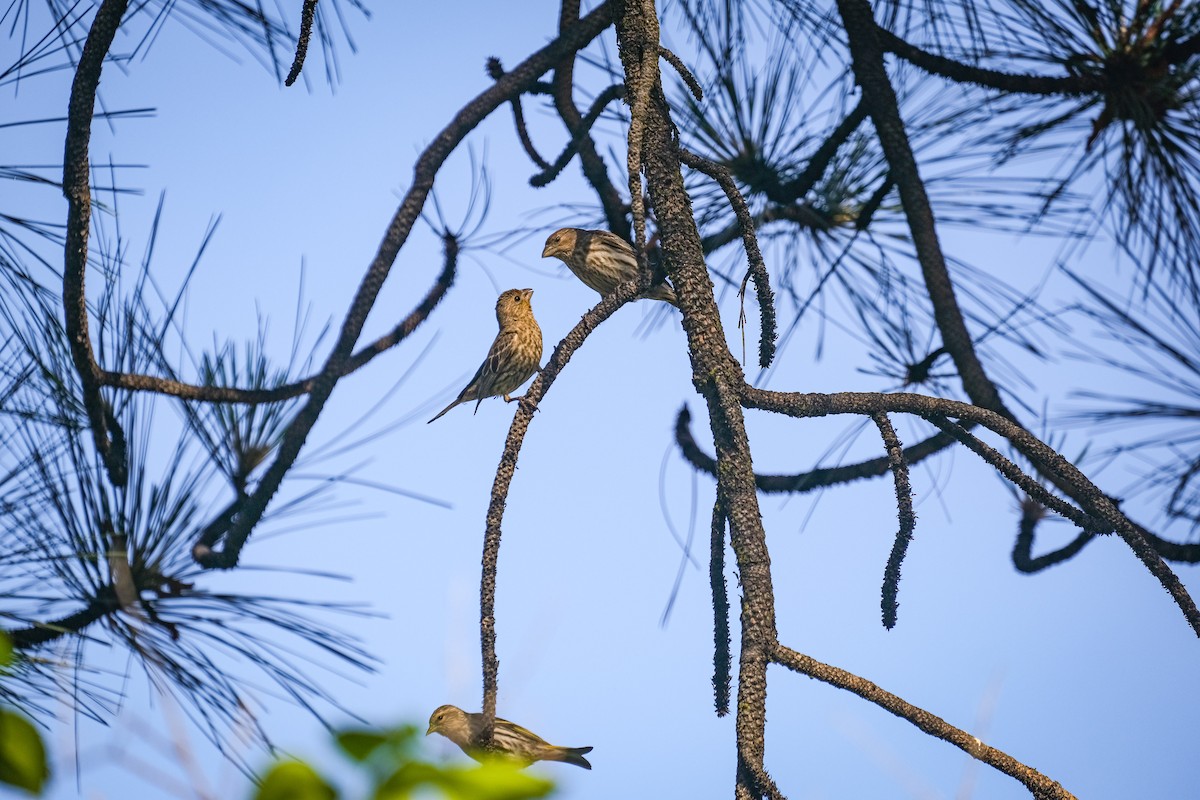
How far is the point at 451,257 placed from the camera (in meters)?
2.40

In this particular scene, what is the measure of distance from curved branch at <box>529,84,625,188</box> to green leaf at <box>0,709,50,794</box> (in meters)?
2.05

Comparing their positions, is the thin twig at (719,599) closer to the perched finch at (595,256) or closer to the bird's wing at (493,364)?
the perched finch at (595,256)

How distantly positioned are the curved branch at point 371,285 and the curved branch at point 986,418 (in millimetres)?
722

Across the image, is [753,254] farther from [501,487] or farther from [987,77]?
[987,77]

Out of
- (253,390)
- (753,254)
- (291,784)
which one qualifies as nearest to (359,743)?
(291,784)

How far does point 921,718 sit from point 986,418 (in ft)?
1.44

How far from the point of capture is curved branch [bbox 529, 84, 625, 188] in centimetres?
251

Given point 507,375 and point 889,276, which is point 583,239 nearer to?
point 507,375

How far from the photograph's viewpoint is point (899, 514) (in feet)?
5.24

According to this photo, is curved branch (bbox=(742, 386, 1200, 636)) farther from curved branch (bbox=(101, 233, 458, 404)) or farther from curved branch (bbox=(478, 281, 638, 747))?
curved branch (bbox=(101, 233, 458, 404))

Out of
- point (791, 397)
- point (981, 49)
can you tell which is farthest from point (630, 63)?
point (981, 49)

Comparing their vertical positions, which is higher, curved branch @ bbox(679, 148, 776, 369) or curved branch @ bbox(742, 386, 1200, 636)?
curved branch @ bbox(679, 148, 776, 369)

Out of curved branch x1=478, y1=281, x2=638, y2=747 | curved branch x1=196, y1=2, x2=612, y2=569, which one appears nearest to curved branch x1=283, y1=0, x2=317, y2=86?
curved branch x1=196, y1=2, x2=612, y2=569

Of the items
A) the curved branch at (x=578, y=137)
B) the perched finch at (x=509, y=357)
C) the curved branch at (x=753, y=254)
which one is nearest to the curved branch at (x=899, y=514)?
the curved branch at (x=753, y=254)
